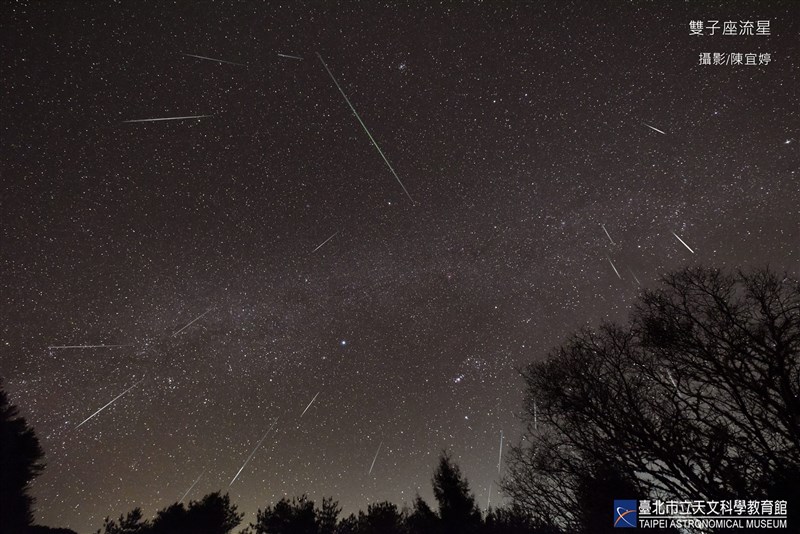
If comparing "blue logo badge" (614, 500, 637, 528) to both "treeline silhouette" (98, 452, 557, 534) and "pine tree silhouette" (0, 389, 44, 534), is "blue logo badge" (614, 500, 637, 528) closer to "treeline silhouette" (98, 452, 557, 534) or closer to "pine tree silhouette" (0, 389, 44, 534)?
"treeline silhouette" (98, 452, 557, 534)

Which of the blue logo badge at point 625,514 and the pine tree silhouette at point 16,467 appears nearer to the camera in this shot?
the blue logo badge at point 625,514

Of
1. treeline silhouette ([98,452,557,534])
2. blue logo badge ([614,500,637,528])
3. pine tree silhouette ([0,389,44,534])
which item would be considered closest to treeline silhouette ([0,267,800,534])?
blue logo badge ([614,500,637,528])

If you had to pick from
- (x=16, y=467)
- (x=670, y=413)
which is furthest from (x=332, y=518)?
(x=670, y=413)

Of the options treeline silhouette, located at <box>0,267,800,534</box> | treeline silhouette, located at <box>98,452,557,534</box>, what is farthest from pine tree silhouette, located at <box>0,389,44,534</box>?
treeline silhouette, located at <box>0,267,800,534</box>

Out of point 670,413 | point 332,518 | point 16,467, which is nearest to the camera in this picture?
point 670,413

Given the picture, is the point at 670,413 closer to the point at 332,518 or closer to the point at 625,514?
the point at 625,514

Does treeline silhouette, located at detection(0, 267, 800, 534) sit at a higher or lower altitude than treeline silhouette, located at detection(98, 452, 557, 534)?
higher

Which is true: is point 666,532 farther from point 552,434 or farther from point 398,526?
point 398,526

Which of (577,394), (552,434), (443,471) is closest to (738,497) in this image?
(577,394)

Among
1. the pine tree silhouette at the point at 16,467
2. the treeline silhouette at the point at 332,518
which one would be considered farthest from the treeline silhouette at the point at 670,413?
the pine tree silhouette at the point at 16,467

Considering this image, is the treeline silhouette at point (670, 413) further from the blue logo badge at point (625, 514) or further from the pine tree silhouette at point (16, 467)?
the pine tree silhouette at point (16, 467)

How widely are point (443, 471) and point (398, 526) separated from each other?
27.0 ft

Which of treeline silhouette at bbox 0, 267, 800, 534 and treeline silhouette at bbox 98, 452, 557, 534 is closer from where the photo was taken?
treeline silhouette at bbox 0, 267, 800, 534

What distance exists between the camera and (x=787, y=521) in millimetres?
5914
